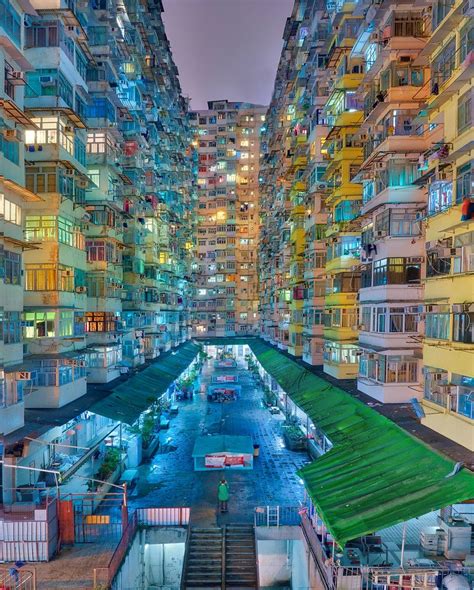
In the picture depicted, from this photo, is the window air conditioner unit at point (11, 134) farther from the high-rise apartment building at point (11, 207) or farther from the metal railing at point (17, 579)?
the metal railing at point (17, 579)

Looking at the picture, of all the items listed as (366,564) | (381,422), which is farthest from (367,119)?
(366,564)

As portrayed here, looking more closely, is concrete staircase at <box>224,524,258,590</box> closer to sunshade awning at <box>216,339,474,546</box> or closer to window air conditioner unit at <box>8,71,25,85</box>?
sunshade awning at <box>216,339,474,546</box>

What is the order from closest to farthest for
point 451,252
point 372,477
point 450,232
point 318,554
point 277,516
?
point 372,477, point 318,554, point 451,252, point 450,232, point 277,516

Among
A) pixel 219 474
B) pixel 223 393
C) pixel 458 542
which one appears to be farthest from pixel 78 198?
pixel 223 393

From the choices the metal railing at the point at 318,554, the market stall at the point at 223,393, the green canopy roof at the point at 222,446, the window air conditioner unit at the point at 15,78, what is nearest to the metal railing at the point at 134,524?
the metal railing at the point at 318,554

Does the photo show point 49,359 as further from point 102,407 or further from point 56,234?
point 56,234

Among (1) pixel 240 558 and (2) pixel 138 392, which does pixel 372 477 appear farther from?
(2) pixel 138 392

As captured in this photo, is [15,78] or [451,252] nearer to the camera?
[451,252]

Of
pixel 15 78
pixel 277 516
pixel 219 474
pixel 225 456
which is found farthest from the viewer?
pixel 225 456
